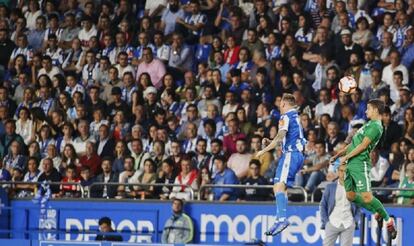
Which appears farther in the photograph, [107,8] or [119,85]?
[107,8]

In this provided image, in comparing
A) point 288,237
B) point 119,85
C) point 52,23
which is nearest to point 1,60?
point 52,23

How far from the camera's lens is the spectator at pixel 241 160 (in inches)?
905

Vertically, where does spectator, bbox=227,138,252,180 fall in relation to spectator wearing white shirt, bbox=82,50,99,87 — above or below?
below

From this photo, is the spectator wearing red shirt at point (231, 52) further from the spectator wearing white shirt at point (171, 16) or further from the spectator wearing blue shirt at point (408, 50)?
the spectator wearing blue shirt at point (408, 50)

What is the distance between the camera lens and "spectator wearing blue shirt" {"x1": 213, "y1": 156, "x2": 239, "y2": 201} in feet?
74.6

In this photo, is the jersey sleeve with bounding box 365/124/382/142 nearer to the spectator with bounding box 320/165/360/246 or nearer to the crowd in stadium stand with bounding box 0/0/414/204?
the spectator with bounding box 320/165/360/246

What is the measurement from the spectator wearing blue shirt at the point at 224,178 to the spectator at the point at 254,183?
170 mm

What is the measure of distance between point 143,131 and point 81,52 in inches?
137

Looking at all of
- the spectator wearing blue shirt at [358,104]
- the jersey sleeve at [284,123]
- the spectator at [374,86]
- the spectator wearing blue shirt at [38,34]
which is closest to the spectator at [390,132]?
the spectator wearing blue shirt at [358,104]

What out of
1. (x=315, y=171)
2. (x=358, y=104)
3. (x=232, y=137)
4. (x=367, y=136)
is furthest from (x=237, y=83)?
(x=367, y=136)

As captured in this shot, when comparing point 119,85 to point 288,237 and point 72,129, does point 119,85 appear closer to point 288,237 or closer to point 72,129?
point 72,129

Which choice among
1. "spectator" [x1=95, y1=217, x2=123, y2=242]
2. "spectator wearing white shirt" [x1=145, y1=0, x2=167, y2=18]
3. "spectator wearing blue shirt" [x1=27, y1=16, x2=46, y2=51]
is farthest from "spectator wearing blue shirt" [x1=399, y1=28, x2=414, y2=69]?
"spectator wearing blue shirt" [x1=27, y1=16, x2=46, y2=51]

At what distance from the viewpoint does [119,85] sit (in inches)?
1026

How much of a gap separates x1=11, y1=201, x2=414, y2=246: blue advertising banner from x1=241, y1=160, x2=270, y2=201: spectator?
190 millimetres
